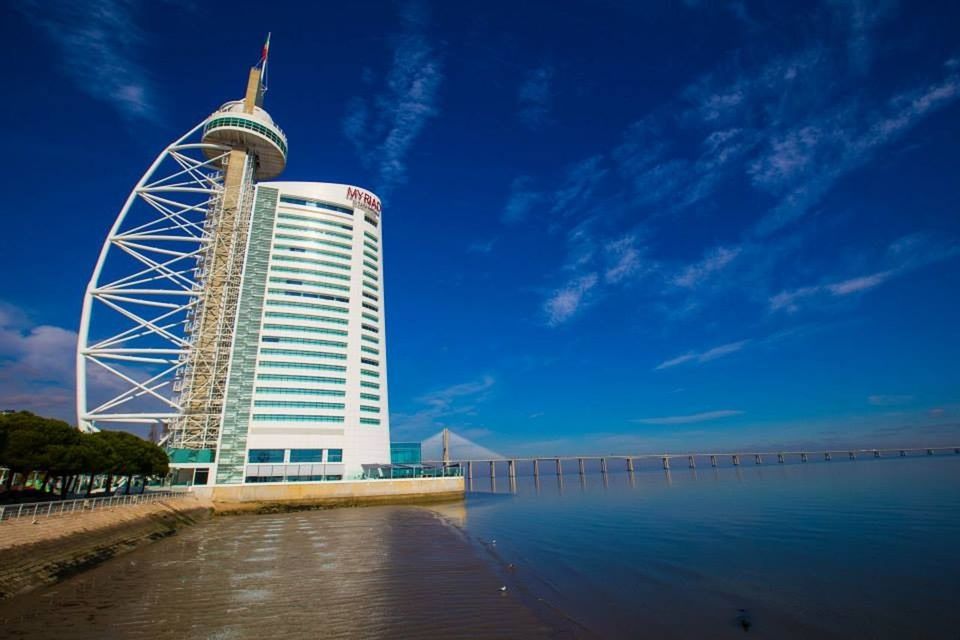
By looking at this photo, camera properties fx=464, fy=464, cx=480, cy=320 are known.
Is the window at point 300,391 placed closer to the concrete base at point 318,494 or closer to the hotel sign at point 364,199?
the concrete base at point 318,494

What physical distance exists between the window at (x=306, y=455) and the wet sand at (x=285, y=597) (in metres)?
44.2

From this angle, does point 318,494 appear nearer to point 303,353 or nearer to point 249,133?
point 303,353

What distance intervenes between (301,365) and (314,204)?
110ft

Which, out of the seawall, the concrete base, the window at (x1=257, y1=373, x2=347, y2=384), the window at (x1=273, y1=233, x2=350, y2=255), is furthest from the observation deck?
the seawall

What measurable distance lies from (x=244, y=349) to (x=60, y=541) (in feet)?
189

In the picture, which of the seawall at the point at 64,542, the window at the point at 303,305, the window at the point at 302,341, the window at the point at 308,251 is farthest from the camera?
the window at the point at 308,251

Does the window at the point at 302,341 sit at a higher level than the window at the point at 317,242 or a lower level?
lower

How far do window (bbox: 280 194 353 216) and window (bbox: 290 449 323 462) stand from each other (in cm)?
4668

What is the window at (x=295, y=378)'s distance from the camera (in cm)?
7756

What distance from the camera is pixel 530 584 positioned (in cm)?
2134

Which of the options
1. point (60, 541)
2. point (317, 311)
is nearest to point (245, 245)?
point (317, 311)

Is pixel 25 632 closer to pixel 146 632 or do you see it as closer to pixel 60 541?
pixel 146 632

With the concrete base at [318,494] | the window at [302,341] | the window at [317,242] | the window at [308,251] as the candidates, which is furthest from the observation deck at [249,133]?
the concrete base at [318,494]

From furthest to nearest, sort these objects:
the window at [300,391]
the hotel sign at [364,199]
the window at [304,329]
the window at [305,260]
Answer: the hotel sign at [364,199]
the window at [305,260]
the window at [304,329]
the window at [300,391]
